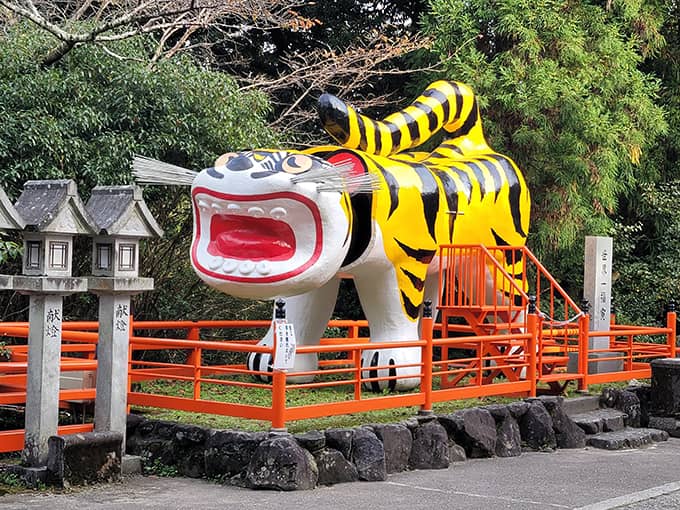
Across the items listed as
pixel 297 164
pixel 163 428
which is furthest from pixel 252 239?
pixel 163 428

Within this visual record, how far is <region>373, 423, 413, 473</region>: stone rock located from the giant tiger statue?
75cm

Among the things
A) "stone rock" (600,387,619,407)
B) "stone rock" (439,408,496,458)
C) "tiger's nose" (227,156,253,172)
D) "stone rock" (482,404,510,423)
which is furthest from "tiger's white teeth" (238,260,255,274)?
"stone rock" (600,387,619,407)

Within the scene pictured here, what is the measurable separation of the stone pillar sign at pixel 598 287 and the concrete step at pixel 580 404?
1.07 metres

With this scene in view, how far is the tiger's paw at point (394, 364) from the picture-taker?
1071 cm

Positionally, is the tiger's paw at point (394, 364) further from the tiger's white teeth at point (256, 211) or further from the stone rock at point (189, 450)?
the stone rock at point (189, 450)

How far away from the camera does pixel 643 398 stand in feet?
41.8

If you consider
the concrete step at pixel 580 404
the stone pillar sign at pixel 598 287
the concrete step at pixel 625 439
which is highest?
the stone pillar sign at pixel 598 287

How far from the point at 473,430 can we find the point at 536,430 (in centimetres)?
106

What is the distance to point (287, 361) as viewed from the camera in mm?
8172

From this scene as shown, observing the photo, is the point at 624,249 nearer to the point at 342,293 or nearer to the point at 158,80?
the point at 342,293

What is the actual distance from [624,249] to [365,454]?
10386 mm

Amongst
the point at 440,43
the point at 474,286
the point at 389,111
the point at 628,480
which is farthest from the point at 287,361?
the point at 389,111

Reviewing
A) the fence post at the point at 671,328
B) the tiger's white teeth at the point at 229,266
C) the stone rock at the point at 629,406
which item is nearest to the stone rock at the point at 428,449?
the tiger's white teeth at the point at 229,266

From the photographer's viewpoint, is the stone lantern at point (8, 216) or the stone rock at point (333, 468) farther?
the stone rock at point (333, 468)
